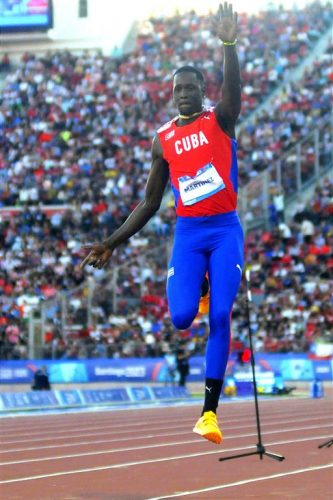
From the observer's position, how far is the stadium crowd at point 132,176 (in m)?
28.5

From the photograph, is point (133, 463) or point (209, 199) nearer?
point (209, 199)

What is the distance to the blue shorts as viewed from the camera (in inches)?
271

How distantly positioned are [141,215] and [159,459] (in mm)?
3429


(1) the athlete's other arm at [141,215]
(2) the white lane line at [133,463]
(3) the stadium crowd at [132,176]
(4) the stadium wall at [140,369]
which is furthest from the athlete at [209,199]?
(4) the stadium wall at [140,369]

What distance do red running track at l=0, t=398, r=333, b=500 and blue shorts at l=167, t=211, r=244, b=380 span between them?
942 millimetres

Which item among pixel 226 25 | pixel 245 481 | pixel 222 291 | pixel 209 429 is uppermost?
pixel 226 25

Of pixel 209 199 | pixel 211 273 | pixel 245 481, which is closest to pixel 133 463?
pixel 245 481

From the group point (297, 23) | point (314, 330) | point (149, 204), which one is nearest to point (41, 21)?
point (297, 23)

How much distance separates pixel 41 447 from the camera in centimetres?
1274

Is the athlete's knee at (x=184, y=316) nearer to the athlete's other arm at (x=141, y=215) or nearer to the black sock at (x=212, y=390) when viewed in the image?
the black sock at (x=212, y=390)

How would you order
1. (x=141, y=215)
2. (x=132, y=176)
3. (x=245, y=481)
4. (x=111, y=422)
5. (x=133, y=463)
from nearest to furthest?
(x=141, y=215), (x=245, y=481), (x=133, y=463), (x=111, y=422), (x=132, y=176)

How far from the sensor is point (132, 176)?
33.5 m

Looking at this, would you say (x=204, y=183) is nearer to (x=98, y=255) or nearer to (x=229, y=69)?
(x=229, y=69)

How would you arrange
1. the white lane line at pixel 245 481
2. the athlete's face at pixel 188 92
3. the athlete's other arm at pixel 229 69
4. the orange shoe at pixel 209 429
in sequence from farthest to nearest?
the white lane line at pixel 245 481, the athlete's face at pixel 188 92, the athlete's other arm at pixel 229 69, the orange shoe at pixel 209 429
